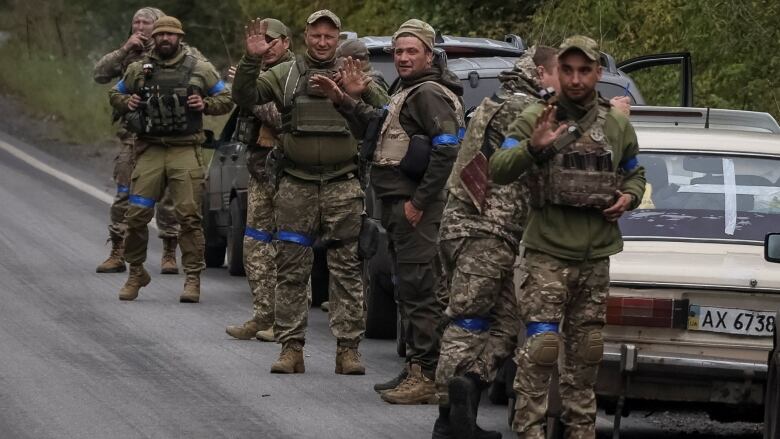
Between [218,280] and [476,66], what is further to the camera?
[218,280]

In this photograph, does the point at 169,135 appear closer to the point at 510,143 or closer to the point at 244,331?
the point at 244,331

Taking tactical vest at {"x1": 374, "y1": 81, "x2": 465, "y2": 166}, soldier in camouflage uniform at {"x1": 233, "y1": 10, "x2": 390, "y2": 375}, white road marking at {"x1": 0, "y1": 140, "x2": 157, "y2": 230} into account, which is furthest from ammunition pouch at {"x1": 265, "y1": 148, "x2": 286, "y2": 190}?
white road marking at {"x1": 0, "y1": 140, "x2": 157, "y2": 230}

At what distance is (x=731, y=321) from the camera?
8516 millimetres

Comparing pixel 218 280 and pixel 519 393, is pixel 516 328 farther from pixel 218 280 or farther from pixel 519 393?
pixel 218 280

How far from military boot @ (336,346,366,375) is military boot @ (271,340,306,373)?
0.71 ft

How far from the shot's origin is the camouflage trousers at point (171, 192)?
1402 cm

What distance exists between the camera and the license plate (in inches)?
335

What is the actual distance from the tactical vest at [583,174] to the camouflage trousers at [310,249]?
2.97 metres

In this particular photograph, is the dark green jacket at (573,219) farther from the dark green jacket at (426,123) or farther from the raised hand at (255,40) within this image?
the raised hand at (255,40)

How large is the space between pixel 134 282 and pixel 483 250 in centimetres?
565

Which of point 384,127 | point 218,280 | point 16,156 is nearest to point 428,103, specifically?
point 384,127

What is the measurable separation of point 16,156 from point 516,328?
14.9m

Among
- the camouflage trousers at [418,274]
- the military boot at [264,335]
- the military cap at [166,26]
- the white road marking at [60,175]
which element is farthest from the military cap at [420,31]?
the white road marking at [60,175]

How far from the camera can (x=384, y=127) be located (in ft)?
33.5
